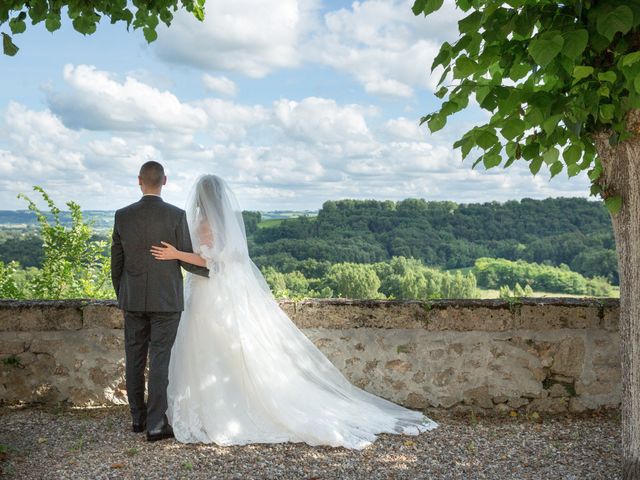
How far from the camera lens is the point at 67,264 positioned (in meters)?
7.79

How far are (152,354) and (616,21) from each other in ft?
12.3

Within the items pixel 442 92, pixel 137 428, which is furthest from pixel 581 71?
pixel 137 428

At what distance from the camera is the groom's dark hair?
4.83 m

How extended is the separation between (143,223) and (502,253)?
1309 centimetres

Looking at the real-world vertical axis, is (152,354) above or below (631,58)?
below

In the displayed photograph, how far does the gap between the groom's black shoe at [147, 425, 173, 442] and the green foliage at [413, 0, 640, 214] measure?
299 cm

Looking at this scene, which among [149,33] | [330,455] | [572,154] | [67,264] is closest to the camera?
[572,154]

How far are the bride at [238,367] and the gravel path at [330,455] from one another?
6.1 inches

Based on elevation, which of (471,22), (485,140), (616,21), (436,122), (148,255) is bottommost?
(148,255)

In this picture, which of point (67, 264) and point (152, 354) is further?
point (67, 264)

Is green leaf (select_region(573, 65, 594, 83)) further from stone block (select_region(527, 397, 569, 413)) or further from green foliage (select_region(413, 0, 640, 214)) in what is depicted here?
stone block (select_region(527, 397, 569, 413))

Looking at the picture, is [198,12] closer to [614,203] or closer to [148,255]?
[148,255]

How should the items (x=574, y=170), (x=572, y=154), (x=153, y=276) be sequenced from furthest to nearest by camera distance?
(x=153, y=276)
(x=574, y=170)
(x=572, y=154)

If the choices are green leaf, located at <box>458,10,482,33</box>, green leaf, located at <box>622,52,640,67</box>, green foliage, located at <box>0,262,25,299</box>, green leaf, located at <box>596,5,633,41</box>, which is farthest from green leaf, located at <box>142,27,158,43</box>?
green leaf, located at <box>622,52,640,67</box>
